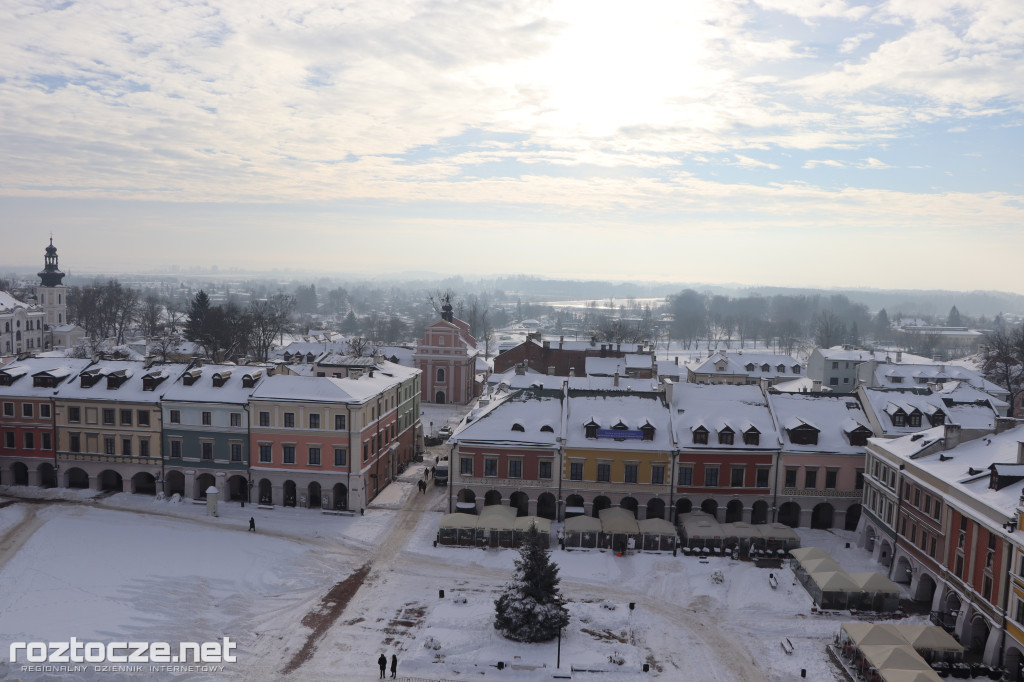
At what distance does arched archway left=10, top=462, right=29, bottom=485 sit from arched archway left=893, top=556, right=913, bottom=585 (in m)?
62.8

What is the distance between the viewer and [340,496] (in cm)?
5391

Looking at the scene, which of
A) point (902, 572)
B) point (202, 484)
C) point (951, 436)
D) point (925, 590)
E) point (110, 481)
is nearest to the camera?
point (925, 590)

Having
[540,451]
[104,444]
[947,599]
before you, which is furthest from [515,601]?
[104,444]

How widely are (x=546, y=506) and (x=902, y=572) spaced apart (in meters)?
23.1

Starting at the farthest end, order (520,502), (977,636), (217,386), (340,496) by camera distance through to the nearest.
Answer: (217,386)
(340,496)
(520,502)
(977,636)

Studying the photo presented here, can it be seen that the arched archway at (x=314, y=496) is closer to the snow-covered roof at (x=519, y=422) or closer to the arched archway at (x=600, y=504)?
the snow-covered roof at (x=519, y=422)

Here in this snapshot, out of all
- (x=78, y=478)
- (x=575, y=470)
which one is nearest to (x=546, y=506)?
(x=575, y=470)

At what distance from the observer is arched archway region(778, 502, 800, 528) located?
5216cm

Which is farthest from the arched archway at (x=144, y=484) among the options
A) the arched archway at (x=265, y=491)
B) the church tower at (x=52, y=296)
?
the church tower at (x=52, y=296)

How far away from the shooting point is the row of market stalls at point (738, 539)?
46062 mm

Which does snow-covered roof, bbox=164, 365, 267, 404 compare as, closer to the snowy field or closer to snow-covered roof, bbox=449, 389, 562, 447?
the snowy field

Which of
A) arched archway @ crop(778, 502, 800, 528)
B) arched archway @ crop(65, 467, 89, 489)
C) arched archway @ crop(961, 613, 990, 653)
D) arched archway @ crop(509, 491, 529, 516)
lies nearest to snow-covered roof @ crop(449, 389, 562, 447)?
arched archway @ crop(509, 491, 529, 516)

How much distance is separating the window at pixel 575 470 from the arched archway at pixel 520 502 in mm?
3635

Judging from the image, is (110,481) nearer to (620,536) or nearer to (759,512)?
(620,536)
